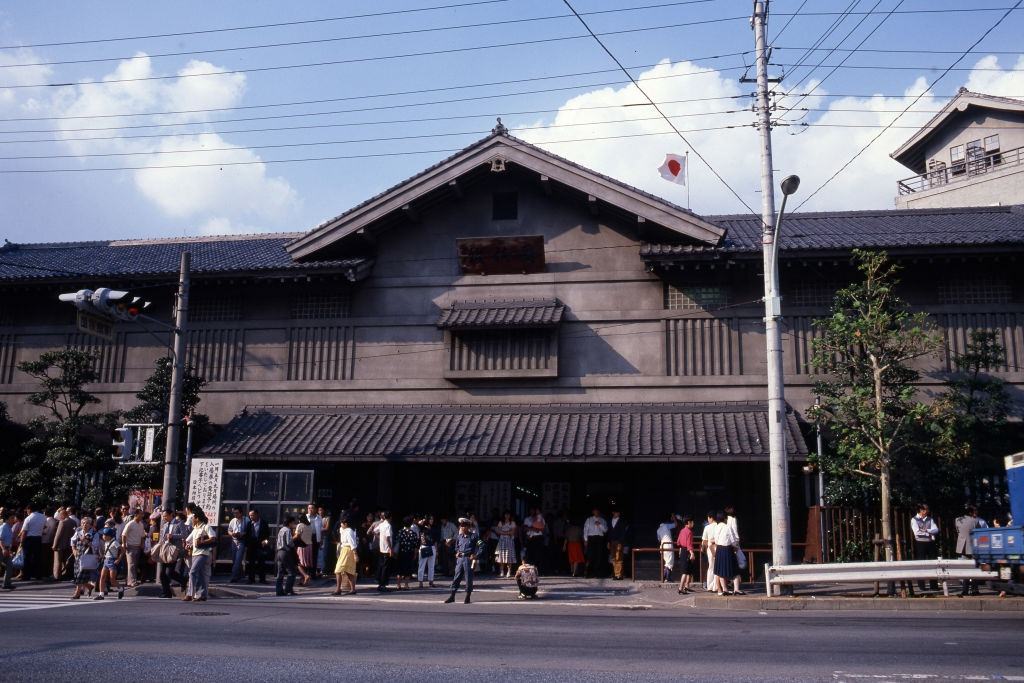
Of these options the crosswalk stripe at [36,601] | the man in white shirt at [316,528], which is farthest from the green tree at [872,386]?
the crosswalk stripe at [36,601]

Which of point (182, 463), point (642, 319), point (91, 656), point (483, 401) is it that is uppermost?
point (642, 319)

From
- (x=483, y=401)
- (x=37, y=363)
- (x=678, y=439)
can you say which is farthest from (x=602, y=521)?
(x=37, y=363)

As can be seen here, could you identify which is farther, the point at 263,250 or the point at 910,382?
the point at 263,250

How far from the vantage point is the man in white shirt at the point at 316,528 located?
68.7 ft

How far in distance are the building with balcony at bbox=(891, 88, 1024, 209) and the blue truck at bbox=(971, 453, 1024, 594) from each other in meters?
28.5

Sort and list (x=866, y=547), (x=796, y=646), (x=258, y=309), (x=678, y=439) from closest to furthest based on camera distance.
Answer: (x=796, y=646) < (x=866, y=547) < (x=678, y=439) < (x=258, y=309)

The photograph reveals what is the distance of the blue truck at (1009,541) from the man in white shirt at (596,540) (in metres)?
8.29

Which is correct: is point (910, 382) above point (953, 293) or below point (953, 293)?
below

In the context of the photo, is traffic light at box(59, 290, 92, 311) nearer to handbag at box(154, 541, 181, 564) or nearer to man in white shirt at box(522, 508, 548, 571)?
handbag at box(154, 541, 181, 564)

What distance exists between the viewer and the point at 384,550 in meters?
19.4

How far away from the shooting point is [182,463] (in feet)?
77.9

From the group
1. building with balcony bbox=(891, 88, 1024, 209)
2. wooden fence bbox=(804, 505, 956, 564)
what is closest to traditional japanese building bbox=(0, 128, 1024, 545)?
wooden fence bbox=(804, 505, 956, 564)

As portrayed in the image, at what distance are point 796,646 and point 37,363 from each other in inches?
809

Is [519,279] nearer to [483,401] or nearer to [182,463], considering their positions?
[483,401]
